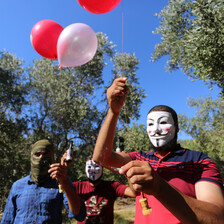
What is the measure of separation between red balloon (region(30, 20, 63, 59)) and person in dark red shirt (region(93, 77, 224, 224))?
2180mm

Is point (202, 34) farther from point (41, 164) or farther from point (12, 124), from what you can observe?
point (12, 124)

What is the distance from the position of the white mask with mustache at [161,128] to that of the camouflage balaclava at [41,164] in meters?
1.82

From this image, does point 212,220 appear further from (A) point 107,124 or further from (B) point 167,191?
(A) point 107,124

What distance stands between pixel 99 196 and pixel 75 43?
248 cm

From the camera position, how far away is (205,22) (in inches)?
275

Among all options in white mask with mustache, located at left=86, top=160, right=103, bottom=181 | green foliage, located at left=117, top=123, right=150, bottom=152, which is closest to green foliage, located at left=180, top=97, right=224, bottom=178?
green foliage, located at left=117, top=123, right=150, bottom=152

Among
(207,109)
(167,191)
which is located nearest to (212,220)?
(167,191)

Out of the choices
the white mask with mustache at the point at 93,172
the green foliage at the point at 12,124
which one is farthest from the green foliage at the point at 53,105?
the white mask with mustache at the point at 93,172

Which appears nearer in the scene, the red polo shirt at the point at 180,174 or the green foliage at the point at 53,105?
the red polo shirt at the point at 180,174

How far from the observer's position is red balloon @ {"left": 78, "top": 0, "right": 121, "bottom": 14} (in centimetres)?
272

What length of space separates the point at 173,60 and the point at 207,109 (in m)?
18.2

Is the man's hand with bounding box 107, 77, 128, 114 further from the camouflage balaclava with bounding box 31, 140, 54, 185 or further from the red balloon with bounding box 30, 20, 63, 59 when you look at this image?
the red balloon with bounding box 30, 20, 63, 59

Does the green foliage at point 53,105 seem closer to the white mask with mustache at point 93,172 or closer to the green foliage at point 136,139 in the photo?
the green foliage at point 136,139

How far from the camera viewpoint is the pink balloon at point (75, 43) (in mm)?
2703
